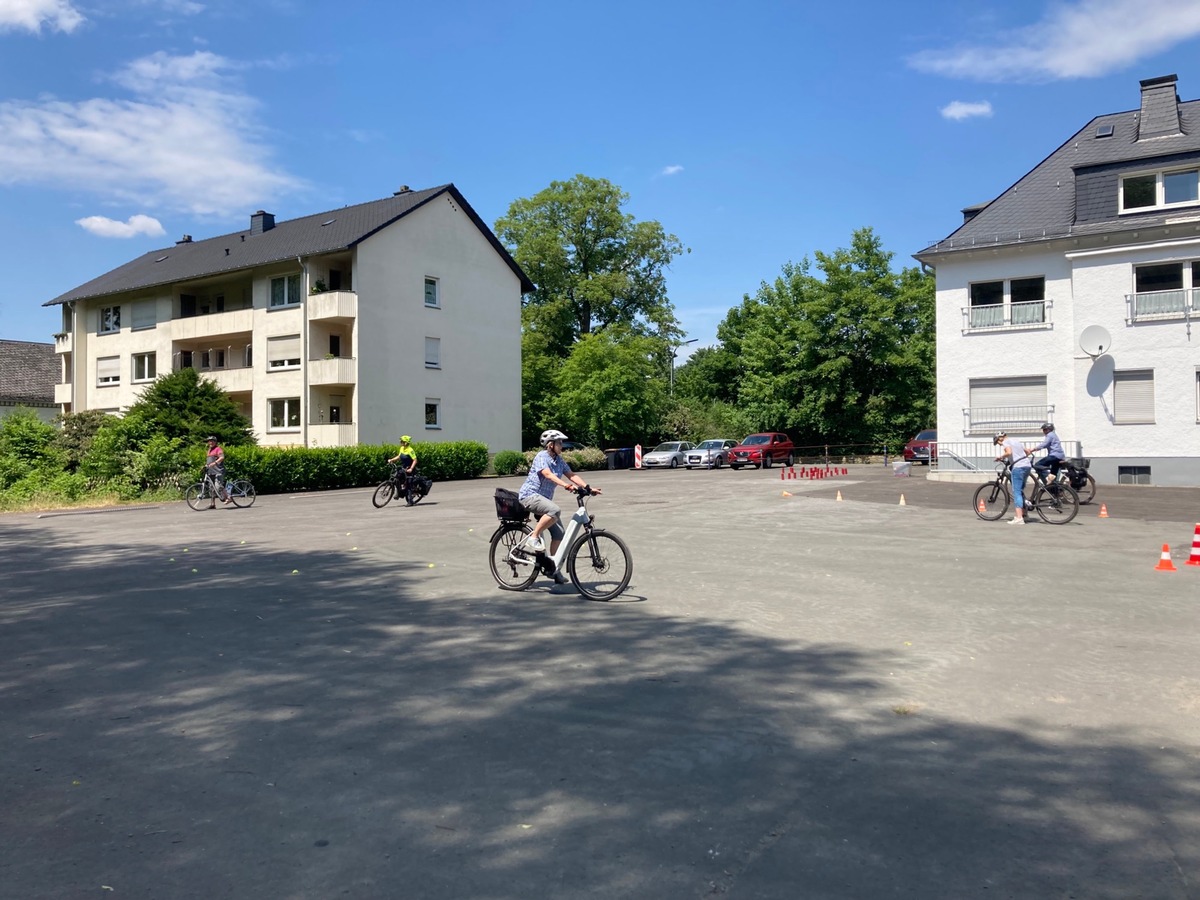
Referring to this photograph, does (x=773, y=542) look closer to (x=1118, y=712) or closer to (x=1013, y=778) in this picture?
(x=1118, y=712)

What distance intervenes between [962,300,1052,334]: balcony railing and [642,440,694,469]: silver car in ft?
65.4

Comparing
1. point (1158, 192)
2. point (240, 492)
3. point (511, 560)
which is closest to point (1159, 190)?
point (1158, 192)

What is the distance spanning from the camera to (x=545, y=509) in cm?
926

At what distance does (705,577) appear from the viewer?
34.0 feet

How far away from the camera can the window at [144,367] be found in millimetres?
46312

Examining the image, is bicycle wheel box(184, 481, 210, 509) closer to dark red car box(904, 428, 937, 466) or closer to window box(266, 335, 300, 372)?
window box(266, 335, 300, 372)

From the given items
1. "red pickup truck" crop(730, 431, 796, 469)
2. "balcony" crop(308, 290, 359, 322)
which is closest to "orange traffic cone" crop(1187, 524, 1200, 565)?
"balcony" crop(308, 290, 359, 322)

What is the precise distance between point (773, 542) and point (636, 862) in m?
10.4

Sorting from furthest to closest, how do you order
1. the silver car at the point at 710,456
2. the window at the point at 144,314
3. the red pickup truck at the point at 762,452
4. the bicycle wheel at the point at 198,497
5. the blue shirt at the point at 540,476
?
the silver car at the point at 710,456, the window at the point at 144,314, the red pickup truck at the point at 762,452, the bicycle wheel at the point at 198,497, the blue shirt at the point at 540,476

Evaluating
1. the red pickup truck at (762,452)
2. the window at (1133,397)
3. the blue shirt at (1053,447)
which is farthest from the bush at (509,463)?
the blue shirt at (1053,447)

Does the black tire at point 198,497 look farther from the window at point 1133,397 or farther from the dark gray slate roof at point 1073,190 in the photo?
the window at point 1133,397

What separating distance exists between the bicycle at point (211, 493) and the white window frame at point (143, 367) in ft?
90.3

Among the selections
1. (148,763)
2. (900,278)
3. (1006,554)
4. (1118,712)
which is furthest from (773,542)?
(900,278)

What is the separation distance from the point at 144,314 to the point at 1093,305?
4308 centimetres
